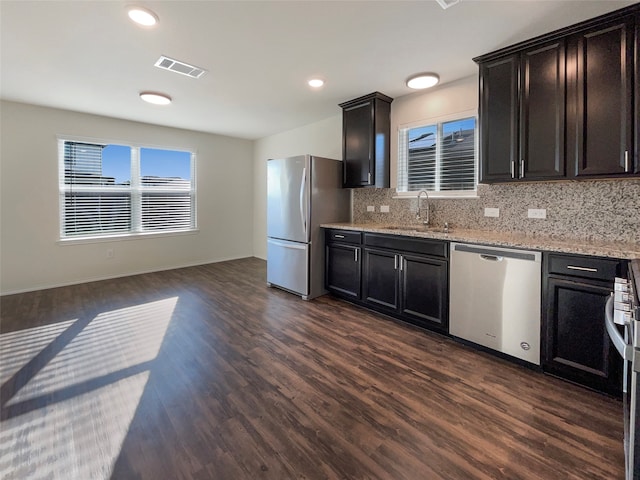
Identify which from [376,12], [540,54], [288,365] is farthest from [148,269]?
[540,54]

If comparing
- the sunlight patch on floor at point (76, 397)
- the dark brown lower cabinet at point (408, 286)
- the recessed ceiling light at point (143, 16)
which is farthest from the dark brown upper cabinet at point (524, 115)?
the sunlight patch on floor at point (76, 397)

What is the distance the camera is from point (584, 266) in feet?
6.48

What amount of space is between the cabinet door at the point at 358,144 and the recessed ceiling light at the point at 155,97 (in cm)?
223

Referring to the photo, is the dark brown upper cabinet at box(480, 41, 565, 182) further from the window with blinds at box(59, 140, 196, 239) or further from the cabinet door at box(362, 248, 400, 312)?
the window with blinds at box(59, 140, 196, 239)

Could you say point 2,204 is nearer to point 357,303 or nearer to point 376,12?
point 357,303

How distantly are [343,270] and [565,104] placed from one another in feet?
8.34

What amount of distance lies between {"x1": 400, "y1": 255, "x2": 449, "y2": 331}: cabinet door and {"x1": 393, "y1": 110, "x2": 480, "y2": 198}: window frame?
3.16ft

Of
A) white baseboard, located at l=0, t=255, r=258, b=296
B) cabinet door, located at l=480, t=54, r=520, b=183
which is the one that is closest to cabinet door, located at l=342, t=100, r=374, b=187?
cabinet door, located at l=480, t=54, r=520, b=183

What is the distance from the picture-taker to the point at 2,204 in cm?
393

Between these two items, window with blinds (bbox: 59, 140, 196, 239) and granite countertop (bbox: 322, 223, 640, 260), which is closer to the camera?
granite countertop (bbox: 322, 223, 640, 260)

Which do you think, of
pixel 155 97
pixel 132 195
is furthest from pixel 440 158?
pixel 132 195

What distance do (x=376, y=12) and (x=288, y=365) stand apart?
2603 millimetres

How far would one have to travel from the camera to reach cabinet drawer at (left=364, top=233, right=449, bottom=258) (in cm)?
275

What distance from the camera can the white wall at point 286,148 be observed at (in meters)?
4.71
